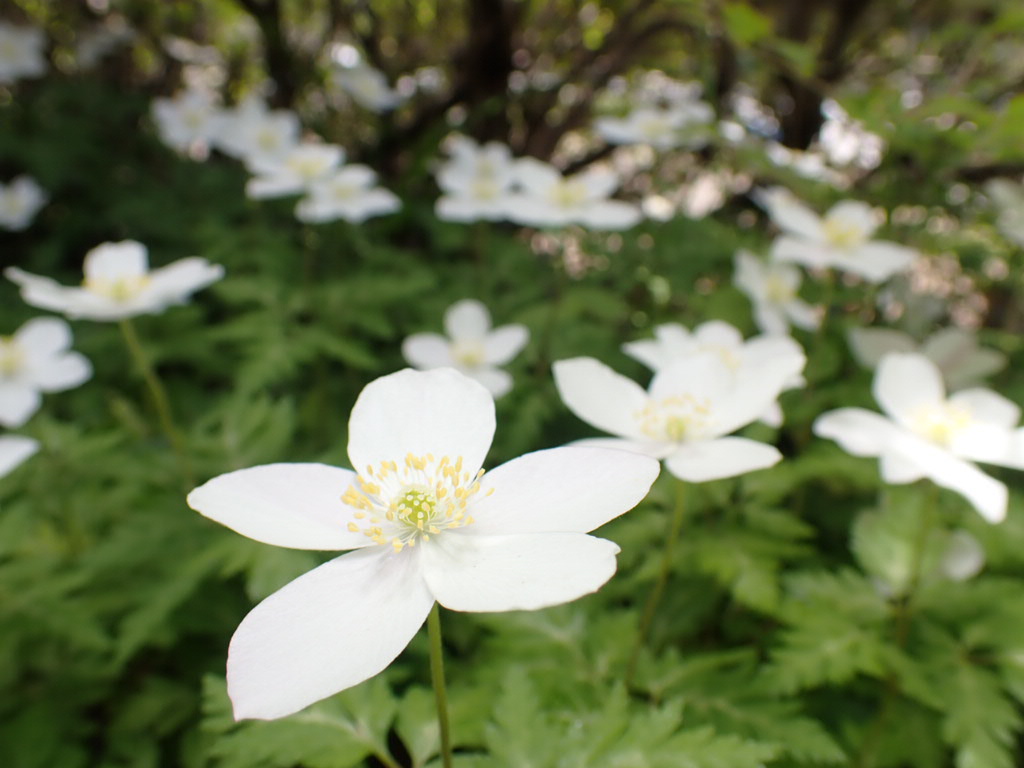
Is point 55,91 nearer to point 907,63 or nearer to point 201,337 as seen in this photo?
point 201,337

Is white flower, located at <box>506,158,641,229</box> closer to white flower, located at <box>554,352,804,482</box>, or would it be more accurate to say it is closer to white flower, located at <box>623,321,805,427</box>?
white flower, located at <box>623,321,805,427</box>

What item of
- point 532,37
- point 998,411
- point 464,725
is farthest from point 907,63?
point 464,725

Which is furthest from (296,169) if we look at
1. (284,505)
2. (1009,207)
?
(1009,207)

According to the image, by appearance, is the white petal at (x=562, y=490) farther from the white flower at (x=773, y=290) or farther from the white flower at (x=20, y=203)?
the white flower at (x=20, y=203)

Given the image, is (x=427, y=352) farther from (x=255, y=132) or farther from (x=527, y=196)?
(x=255, y=132)

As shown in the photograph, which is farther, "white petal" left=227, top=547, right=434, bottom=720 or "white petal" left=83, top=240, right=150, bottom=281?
"white petal" left=83, top=240, right=150, bottom=281

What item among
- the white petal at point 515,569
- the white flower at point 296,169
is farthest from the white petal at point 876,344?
the white flower at point 296,169

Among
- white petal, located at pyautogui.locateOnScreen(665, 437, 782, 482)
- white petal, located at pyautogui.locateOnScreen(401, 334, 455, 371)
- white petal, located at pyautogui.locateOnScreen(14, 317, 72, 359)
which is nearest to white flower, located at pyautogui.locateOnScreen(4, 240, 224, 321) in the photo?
white petal, located at pyautogui.locateOnScreen(14, 317, 72, 359)
